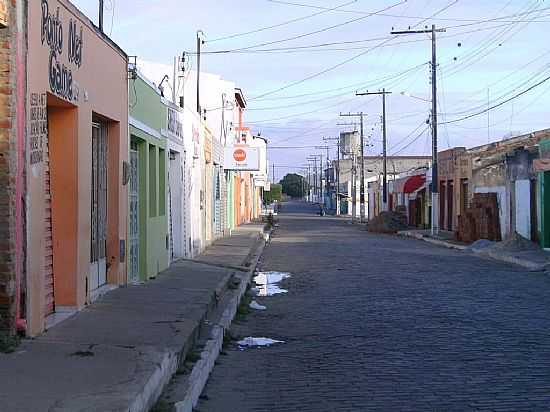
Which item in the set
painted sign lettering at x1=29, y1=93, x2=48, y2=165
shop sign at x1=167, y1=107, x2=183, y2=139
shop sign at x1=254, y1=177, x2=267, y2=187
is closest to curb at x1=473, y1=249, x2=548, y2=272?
shop sign at x1=167, y1=107, x2=183, y2=139

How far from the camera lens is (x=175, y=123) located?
74.7ft

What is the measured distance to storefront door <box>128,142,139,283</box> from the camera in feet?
55.2

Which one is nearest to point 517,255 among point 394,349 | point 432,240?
point 432,240

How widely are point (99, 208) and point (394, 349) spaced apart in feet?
18.5

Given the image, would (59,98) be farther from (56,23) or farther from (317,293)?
(317,293)

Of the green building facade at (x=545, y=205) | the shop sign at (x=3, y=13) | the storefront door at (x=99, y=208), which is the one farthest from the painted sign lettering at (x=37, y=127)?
the green building facade at (x=545, y=205)

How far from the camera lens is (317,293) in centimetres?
1836

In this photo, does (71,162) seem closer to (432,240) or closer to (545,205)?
(545,205)

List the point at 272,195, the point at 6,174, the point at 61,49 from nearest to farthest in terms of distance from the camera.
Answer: the point at 6,174, the point at 61,49, the point at 272,195

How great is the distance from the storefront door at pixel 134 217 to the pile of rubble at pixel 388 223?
39.9 meters

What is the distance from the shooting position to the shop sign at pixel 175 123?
21672 mm

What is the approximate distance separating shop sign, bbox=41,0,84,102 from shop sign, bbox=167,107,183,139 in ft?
31.4

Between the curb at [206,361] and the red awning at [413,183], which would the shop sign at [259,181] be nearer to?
the red awning at [413,183]

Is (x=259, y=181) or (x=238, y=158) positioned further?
(x=259, y=181)
